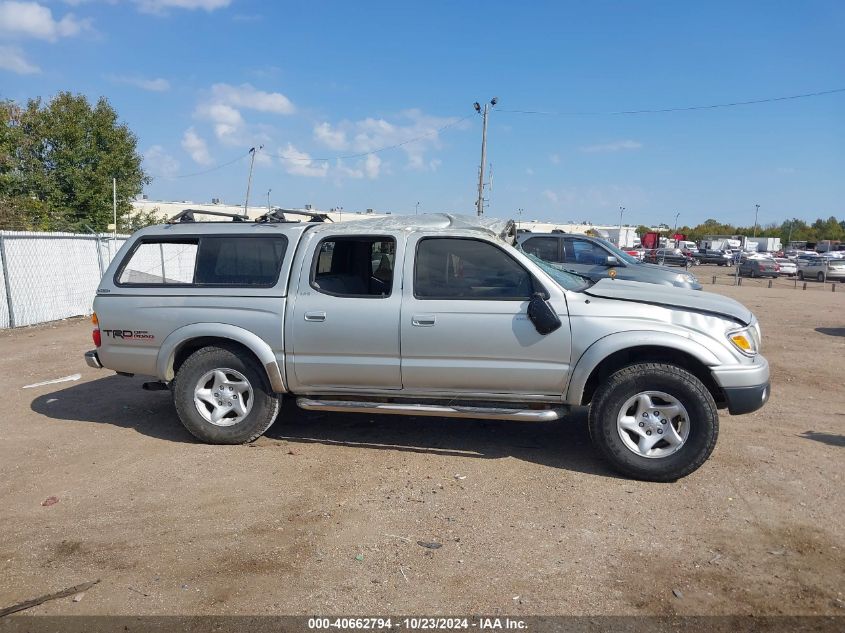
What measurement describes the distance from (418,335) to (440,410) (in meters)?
0.62

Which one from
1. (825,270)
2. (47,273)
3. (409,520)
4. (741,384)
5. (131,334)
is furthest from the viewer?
(825,270)

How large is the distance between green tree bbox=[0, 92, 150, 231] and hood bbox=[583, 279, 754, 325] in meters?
25.0

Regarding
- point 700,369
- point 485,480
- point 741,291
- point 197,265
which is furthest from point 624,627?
point 741,291

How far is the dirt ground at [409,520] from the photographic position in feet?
10.8

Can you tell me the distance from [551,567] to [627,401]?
161cm

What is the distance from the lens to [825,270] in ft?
113

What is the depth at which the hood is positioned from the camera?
4812mm

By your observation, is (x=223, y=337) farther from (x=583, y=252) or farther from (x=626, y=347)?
(x=583, y=252)

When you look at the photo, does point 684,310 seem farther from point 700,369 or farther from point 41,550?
point 41,550

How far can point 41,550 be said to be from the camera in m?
3.77

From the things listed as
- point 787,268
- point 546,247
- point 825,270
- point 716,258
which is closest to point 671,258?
point 716,258

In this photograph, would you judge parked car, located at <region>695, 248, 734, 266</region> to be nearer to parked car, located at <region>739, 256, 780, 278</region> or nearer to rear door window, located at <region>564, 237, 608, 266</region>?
parked car, located at <region>739, 256, 780, 278</region>

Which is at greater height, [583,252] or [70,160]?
[70,160]

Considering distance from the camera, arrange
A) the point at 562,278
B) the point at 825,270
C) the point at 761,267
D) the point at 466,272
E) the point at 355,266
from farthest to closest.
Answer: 1. the point at 761,267
2. the point at 825,270
3. the point at 355,266
4. the point at 562,278
5. the point at 466,272
